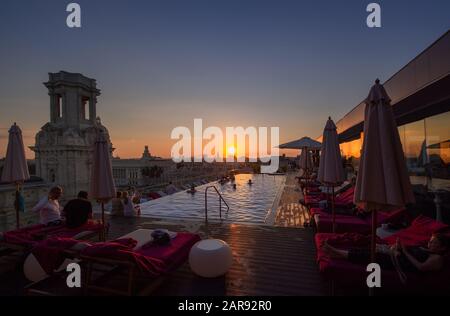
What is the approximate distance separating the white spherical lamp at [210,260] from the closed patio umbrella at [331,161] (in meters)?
2.76

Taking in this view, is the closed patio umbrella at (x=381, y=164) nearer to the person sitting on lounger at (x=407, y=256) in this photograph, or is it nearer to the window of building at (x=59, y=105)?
the person sitting on lounger at (x=407, y=256)

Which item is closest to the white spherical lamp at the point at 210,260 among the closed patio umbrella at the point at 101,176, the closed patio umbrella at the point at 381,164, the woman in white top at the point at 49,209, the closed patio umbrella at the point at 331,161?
the closed patio umbrella at the point at 381,164

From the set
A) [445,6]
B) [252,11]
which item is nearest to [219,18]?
[252,11]

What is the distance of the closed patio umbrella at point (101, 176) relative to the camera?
461 cm

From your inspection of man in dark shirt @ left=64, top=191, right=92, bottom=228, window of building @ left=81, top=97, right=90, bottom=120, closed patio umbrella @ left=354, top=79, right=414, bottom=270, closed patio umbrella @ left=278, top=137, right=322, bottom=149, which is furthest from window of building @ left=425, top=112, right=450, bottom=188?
window of building @ left=81, top=97, right=90, bottom=120

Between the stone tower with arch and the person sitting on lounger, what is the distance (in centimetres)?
4123

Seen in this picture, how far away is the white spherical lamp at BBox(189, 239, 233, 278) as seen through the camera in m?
3.49

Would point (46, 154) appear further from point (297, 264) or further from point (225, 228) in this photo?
point (297, 264)

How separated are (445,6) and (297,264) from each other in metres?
6.31

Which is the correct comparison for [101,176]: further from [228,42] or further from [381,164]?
[228,42]

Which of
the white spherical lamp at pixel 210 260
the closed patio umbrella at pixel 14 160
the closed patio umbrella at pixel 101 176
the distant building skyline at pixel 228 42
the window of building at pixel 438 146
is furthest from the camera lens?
the distant building skyline at pixel 228 42

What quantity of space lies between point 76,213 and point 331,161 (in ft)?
18.5
